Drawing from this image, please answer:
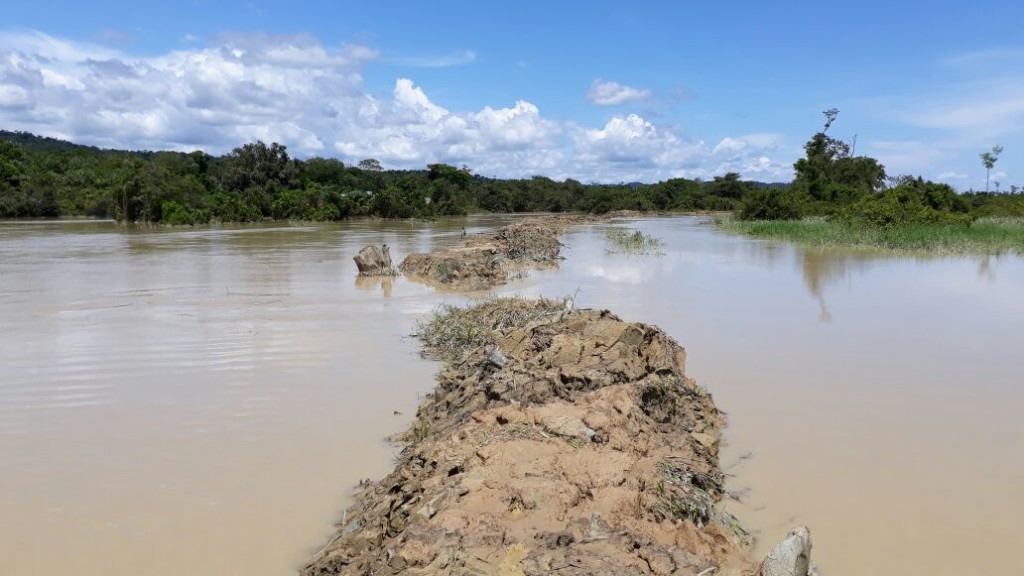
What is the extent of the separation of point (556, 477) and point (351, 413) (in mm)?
2661

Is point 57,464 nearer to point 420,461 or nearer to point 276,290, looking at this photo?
point 420,461

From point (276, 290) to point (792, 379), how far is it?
Answer: 8.73m

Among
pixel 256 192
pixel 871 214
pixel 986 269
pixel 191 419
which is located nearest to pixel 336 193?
pixel 256 192

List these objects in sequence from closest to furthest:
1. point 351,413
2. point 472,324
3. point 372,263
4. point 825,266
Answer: point 351,413 → point 472,324 → point 372,263 → point 825,266

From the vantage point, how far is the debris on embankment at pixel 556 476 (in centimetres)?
278

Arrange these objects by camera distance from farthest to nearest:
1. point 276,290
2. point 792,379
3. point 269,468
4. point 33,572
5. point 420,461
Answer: point 276,290 → point 792,379 → point 269,468 → point 420,461 → point 33,572

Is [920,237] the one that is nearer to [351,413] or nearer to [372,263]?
[372,263]

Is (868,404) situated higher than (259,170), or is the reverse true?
(259,170)

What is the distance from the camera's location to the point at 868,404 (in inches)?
233

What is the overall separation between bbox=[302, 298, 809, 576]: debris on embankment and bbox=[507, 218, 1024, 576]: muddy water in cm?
48

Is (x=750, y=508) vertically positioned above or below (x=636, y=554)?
below

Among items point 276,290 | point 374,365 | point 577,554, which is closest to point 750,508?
point 577,554

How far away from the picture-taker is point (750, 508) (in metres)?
4.02

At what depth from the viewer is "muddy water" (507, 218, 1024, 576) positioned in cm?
377
